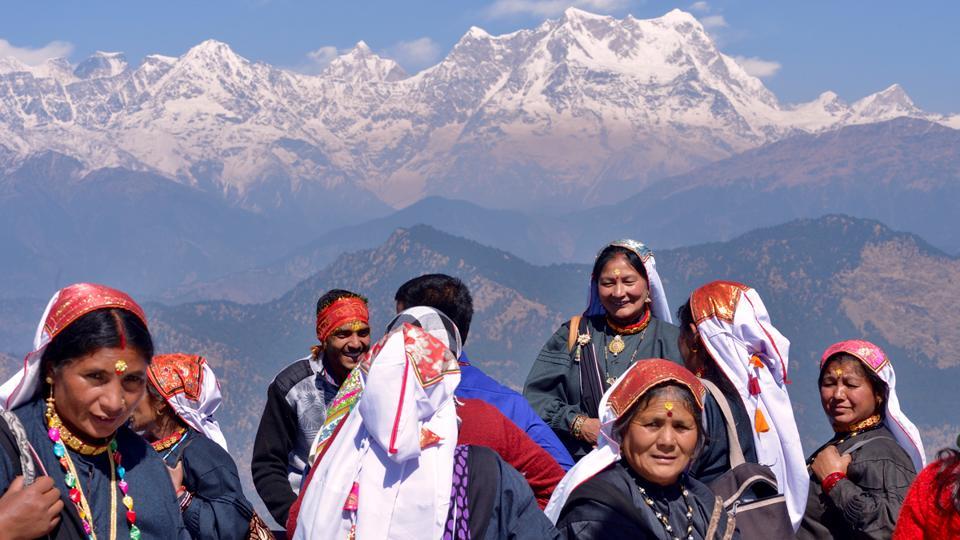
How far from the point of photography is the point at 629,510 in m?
3.24

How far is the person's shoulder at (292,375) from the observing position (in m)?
5.19

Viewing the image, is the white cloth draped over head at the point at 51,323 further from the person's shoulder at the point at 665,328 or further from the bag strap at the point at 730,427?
the person's shoulder at the point at 665,328

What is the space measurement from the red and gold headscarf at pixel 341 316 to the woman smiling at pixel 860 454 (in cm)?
248

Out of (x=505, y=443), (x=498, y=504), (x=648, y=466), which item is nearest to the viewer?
(x=498, y=504)

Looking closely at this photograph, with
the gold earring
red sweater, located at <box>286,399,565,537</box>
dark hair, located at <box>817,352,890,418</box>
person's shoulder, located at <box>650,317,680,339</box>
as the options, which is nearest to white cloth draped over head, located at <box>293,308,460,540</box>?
red sweater, located at <box>286,399,565,537</box>

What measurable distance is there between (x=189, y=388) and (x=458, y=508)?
5.31 ft

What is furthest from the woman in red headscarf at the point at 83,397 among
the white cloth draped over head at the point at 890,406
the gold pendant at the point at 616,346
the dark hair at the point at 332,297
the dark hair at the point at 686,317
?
the white cloth draped over head at the point at 890,406

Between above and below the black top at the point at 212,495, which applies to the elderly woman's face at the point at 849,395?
above

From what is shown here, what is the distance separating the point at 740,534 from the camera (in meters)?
3.53

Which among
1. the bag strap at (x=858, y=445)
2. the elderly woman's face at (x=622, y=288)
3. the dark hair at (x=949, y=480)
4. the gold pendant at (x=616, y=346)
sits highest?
the elderly woman's face at (x=622, y=288)

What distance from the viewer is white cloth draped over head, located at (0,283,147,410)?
287 centimetres

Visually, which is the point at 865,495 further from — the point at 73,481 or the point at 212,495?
the point at 73,481

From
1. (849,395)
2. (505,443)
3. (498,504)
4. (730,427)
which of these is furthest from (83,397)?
(849,395)

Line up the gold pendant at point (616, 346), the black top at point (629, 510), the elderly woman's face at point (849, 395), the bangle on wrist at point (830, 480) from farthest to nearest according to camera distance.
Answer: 1. the gold pendant at point (616, 346)
2. the elderly woman's face at point (849, 395)
3. the bangle on wrist at point (830, 480)
4. the black top at point (629, 510)
